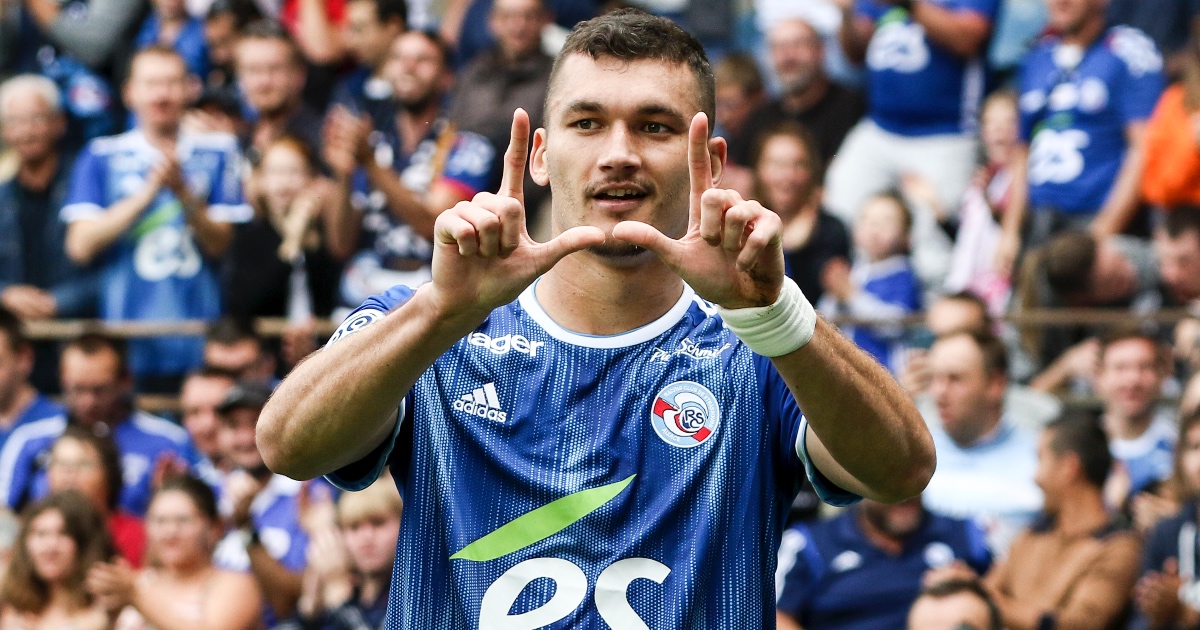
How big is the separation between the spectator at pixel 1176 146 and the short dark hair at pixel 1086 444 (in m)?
1.75

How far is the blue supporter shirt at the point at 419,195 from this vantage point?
955 centimetres

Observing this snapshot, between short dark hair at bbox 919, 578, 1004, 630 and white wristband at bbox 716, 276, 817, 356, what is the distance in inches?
153

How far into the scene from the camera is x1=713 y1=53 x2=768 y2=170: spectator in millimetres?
10141

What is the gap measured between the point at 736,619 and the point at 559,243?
0.97 meters

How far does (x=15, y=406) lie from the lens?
969cm

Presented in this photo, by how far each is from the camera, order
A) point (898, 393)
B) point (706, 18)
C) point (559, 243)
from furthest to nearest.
→ point (706, 18) < point (898, 393) < point (559, 243)

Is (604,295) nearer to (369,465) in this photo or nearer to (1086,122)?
(369,465)

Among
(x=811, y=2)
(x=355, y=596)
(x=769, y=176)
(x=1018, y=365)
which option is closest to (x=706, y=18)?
(x=811, y=2)

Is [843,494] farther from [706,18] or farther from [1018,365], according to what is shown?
[706,18]

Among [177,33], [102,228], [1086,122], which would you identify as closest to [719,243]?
[1086,122]

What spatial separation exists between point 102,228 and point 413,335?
7231mm

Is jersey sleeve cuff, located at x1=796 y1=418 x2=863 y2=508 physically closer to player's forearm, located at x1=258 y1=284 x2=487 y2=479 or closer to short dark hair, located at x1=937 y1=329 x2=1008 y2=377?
player's forearm, located at x1=258 y1=284 x2=487 y2=479

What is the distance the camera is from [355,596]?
7.53 meters

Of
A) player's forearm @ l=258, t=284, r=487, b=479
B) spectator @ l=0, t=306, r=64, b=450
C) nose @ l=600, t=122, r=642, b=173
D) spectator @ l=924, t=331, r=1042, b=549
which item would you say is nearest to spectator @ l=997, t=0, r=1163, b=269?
spectator @ l=924, t=331, r=1042, b=549
